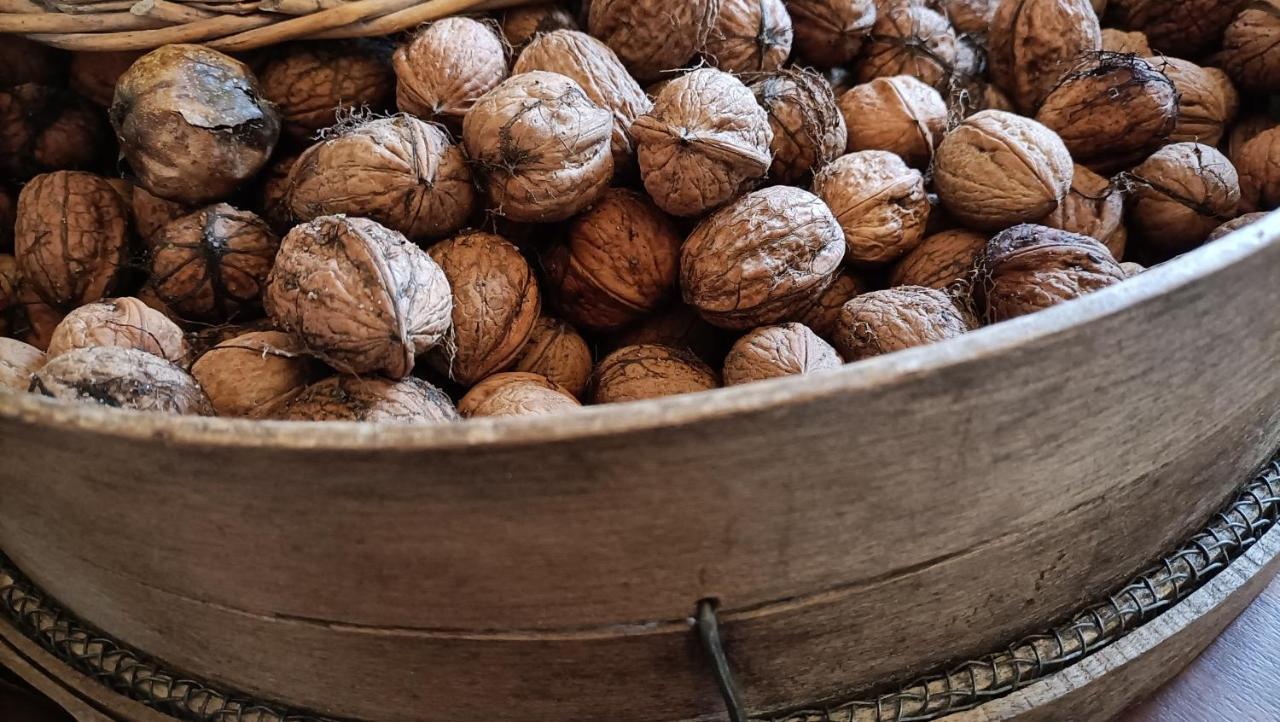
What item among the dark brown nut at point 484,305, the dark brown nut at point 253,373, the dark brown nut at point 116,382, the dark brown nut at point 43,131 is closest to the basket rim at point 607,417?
the dark brown nut at point 116,382

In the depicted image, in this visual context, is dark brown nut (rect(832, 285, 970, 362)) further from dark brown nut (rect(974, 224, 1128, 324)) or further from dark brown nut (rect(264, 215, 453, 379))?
dark brown nut (rect(264, 215, 453, 379))

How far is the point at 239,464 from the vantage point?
0.82 meters

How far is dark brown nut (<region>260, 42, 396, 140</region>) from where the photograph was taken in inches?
61.0

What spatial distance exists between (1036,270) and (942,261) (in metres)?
0.19

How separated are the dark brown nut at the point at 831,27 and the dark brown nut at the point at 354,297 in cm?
102

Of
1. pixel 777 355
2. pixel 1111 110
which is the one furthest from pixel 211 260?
pixel 1111 110

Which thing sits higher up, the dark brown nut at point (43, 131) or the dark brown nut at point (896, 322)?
the dark brown nut at point (43, 131)

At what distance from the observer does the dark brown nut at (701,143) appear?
4.53ft

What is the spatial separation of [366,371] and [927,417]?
77cm

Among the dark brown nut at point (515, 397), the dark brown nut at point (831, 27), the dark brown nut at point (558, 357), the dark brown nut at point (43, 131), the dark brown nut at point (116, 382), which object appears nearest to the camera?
the dark brown nut at point (116, 382)

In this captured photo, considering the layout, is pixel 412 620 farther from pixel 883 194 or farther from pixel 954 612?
pixel 883 194

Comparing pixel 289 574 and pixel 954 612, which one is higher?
pixel 289 574

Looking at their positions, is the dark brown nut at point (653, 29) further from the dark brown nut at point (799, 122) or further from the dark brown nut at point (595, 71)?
the dark brown nut at point (799, 122)

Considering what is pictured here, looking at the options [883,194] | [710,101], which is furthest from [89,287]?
[883,194]
